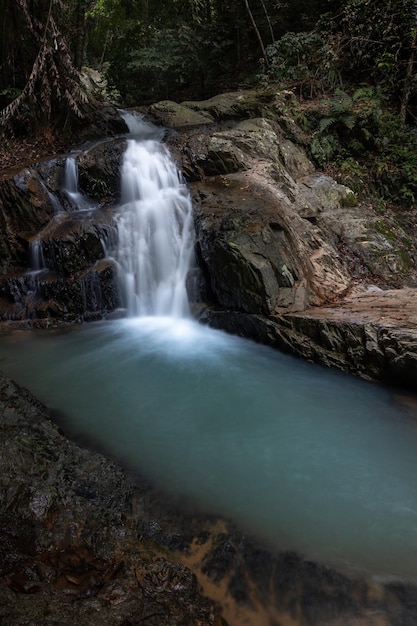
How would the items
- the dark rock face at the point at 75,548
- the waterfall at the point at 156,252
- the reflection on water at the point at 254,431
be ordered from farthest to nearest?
the waterfall at the point at 156,252 → the reflection on water at the point at 254,431 → the dark rock face at the point at 75,548

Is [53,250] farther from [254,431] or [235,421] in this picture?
[254,431]

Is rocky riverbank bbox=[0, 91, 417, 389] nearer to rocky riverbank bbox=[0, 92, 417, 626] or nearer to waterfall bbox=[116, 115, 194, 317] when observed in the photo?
rocky riverbank bbox=[0, 92, 417, 626]

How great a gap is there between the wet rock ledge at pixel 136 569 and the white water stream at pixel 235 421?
9.0 inches

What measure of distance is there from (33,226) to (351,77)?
1051cm

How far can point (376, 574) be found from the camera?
7.61ft

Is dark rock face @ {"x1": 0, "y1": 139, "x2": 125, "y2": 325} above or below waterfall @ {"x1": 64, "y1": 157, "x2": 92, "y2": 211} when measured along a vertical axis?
below

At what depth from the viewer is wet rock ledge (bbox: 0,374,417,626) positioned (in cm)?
180

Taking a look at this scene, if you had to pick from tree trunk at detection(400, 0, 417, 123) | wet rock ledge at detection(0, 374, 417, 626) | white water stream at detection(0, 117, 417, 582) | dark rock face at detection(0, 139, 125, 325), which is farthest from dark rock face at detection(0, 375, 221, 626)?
tree trunk at detection(400, 0, 417, 123)

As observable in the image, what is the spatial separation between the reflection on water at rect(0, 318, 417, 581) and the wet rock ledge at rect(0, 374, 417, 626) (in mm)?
234

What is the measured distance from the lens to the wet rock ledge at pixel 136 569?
180cm

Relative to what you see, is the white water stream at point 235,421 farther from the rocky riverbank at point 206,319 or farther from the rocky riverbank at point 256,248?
the rocky riverbank at point 256,248

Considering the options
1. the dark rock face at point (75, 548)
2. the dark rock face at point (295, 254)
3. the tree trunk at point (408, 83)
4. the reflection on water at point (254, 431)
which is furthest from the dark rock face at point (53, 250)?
the tree trunk at point (408, 83)

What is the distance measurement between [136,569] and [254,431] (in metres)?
2.06

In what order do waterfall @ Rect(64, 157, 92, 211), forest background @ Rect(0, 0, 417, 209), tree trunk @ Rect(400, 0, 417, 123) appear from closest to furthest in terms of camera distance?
waterfall @ Rect(64, 157, 92, 211) → forest background @ Rect(0, 0, 417, 209) → tree trunk @ Rect(400, 0, 417, 123)
